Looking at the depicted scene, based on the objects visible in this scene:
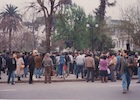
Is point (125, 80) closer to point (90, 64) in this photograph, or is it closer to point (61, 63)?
point (90, 64)

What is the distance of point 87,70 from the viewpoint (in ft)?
61.7

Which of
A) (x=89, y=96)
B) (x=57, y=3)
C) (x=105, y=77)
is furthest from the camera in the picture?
(x=57, y=3)

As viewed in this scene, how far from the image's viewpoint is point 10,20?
5272 cm

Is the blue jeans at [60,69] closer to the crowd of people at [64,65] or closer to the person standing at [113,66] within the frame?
the crowd of people at [64,65]

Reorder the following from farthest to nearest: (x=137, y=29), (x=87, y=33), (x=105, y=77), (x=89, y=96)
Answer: (x=87, y=33) → (x=137, y=29) → (x=105, y=77) → (x=89, y=96)

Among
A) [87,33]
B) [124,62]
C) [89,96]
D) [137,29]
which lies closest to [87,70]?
[124,62]

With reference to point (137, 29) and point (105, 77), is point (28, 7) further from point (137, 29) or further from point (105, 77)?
point (137, 29)

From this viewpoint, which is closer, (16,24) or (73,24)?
(73,24)

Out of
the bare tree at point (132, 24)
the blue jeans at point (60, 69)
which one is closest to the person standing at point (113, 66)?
the blue jeans at point (60, 69)

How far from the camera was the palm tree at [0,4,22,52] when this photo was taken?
5112cm

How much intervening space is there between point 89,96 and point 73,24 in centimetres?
3703

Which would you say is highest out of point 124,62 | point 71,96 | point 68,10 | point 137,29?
point 68,10

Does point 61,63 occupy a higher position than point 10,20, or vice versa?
point 10,20

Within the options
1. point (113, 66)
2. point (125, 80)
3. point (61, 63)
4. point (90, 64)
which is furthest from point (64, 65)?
point (125, 80)
